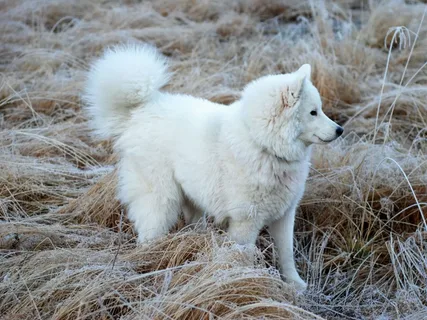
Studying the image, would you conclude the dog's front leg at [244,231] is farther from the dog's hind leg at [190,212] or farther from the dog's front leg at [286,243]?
the dog's hind leg at [190,212]

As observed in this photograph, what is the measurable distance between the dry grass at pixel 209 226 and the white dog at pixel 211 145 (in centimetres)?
16

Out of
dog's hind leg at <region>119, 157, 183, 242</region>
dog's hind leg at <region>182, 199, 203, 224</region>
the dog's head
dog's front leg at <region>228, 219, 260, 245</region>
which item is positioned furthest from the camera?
dog's hind leg at <region>182, 199, 203, 224</region>

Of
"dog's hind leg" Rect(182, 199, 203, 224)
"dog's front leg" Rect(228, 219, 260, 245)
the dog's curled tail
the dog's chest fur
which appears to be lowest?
"dog's hind leg" Rect(182, 199, 203, 224)

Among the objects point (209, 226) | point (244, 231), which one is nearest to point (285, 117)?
point (244, 231)

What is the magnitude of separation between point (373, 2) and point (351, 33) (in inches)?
36.7

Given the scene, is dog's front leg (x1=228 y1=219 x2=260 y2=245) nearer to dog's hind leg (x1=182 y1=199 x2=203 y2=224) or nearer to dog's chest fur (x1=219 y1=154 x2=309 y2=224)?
dog's chest fur (x1=219 y1=154 x2=309 y2=224)

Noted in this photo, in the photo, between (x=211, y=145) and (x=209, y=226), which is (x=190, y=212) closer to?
(x=209, y=226)

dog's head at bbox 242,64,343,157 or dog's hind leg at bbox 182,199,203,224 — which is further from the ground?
dog's head at bbox 242,64,343,157

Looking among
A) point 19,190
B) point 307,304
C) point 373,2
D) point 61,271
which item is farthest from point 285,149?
point 373,2

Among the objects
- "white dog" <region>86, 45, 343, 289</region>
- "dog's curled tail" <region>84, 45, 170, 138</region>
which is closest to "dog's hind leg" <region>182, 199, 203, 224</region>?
"white dog" <region>86, 45, 343, 289</region>

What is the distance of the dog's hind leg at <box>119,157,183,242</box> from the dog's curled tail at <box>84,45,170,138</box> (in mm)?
294

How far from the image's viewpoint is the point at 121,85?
311 cm

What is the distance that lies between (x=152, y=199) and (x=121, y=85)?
634 millimetres

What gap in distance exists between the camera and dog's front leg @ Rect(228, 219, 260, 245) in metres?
2.93
